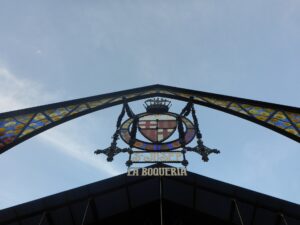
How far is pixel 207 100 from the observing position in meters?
8.94

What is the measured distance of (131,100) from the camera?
9.08 metres

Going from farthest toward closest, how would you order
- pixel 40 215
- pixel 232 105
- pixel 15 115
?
pixel 40 215
pixel 232 105
pixel 15 115

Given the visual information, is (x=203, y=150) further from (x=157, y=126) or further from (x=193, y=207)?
(x=193, y=207)

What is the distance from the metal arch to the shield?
128 cm

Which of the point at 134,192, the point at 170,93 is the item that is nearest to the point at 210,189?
the point at 134,192

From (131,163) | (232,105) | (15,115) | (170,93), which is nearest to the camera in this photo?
(131,163)

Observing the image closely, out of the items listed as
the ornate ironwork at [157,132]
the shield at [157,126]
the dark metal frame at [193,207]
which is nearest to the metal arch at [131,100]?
the ornate ironwork at [157,132]

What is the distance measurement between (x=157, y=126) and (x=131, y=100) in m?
1.90

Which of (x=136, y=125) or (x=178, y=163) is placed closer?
(x=178, y=163)

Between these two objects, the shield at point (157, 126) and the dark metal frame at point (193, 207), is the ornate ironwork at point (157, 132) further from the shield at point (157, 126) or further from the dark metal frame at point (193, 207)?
the dark metal frame at point (193, 207)

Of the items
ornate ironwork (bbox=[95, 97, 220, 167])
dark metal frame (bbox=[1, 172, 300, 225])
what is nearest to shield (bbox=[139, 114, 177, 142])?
ornate ironwork (bbox=[95, 97, 220, 167])

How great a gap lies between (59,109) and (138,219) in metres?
8.23

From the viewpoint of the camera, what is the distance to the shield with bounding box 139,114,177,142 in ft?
23.1

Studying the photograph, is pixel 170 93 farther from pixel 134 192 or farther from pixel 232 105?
pixel 134 192
